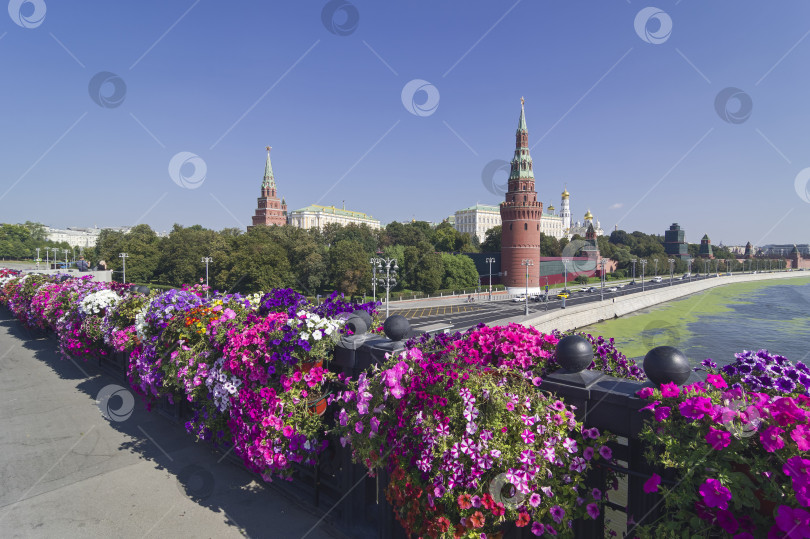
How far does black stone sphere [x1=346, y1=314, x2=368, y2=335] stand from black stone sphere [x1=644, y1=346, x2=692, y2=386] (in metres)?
2.51

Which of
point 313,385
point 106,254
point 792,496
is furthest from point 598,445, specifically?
point 106,254

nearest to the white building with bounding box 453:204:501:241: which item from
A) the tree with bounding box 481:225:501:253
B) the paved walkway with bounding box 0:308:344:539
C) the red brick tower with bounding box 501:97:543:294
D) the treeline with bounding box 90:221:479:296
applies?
the tree with bounding box 481:225:501:253

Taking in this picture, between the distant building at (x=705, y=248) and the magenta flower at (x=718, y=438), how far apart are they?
502 feet

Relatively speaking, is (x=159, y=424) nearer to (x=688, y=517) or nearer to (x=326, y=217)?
(x=688, y=517)

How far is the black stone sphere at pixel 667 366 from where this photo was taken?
2418 mm

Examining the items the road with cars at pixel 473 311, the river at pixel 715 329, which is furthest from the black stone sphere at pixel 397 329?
the road with cars at pixel 473 311

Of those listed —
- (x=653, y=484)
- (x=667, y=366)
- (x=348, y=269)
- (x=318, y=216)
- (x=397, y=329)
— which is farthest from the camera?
(x=318, y=216)

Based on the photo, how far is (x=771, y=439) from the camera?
1.76 meters

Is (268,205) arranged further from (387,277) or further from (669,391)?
(669,391)

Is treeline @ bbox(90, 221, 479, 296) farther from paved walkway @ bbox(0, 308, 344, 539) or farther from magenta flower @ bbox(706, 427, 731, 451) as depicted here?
magenta flower @ bbox(706, 427, 731, 451)

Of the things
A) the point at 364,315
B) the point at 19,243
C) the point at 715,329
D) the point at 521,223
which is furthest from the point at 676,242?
the point at 19,243

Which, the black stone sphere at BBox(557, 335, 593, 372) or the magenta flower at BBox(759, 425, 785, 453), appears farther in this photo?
the black stone sphere at BBox(557, 335, 593, 372)

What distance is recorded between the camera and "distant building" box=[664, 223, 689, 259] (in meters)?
122

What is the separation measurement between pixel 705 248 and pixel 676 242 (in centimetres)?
1417
